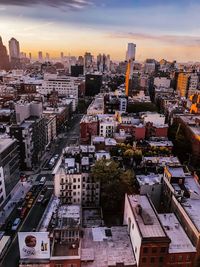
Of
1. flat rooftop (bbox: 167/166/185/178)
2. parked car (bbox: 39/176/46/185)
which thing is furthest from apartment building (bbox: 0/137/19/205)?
flat rooftop (bbox: 167/166/185/178)

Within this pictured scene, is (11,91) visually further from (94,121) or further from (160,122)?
(160,122)

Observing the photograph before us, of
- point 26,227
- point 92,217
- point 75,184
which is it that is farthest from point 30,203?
point 92,217

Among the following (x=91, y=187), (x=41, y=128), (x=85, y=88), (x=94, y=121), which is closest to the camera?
(x=91, y=187)

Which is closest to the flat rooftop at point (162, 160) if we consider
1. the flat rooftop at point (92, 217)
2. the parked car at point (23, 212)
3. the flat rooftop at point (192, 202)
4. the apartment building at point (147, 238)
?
the flat rooftop at point (192, 202)

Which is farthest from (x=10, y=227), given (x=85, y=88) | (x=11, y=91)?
(x=85, y=88)

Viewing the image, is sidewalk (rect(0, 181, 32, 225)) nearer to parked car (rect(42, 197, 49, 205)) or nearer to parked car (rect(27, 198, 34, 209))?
parked car (rect(27, 198, 34, 209))

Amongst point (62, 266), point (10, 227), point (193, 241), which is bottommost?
point (10, 227)

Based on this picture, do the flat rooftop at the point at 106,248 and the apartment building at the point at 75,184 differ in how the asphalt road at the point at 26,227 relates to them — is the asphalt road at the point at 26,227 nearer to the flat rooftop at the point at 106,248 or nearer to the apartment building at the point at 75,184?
the apartment building at the point at 75,184
